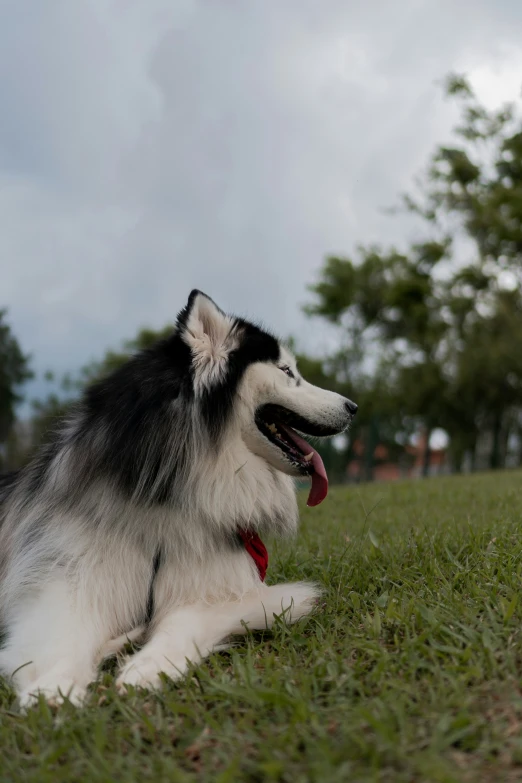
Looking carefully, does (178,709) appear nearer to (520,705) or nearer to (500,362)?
(520,705)

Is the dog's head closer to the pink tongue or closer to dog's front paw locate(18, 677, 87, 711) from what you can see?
Answer: the pink tongue

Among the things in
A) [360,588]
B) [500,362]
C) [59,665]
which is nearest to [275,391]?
[360,588]

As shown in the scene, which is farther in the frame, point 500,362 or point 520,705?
point 500,362

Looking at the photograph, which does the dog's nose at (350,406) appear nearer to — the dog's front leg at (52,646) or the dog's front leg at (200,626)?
the dog's front leg at (200,626)

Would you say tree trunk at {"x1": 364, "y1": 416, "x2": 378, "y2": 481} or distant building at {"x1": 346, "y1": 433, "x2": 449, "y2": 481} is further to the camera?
distant building at {"x1": 346, "y1": 433, "x2": 449, "y2": 481}

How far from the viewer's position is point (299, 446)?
3.39 m

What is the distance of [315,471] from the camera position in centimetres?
342

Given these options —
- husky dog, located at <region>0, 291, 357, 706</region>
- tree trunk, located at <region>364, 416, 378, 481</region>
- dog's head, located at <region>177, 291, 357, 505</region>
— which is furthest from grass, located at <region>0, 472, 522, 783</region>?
tree trunk, located at <region>364, 416, 378, 481</region>

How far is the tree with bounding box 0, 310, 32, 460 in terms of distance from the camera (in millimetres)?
27191

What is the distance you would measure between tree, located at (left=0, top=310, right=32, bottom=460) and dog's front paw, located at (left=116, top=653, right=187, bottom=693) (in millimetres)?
26441

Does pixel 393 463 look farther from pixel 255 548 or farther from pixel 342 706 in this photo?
pixel 342 706

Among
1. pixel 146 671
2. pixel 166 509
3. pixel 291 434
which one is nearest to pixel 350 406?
pixel 291 434

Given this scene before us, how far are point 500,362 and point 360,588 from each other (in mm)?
21368

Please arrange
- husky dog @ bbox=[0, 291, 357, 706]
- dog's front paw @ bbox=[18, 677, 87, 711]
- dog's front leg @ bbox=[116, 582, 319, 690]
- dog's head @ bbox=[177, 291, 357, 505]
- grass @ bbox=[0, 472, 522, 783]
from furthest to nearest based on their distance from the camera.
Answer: dog's head @ bbox=[177, 291, 357, 505] → husky dog @ bbox=[0, 291, 357, 706] → dog's front leg @ bbox=[116, 582, 319, 690] → dog's front paw @ bbox=[18, 677, 87, 711] → grass @ bbox=[0, 472, 522, 783]
